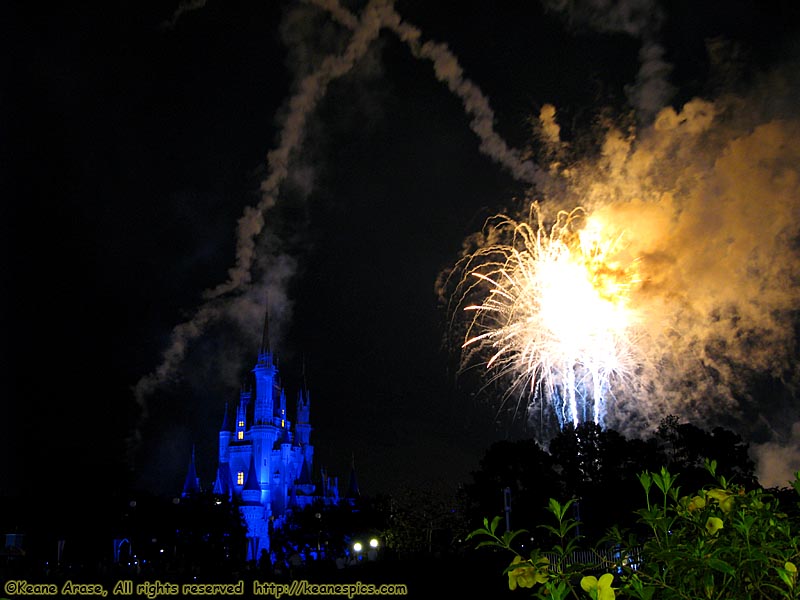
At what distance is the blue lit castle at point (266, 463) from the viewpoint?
85938 millimetres

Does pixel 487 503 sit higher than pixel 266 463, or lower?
lower

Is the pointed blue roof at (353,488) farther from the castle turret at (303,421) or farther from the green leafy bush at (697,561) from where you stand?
the green leafy bush at (697,561)

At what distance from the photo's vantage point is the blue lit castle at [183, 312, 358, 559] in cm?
8594

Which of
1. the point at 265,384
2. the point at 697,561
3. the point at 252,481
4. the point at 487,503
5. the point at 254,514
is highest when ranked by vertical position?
the point at 265,384

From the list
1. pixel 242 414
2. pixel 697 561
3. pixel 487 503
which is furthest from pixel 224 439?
pixel 697 561

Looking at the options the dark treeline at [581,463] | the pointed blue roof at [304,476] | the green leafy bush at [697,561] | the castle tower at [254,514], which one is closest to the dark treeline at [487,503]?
the dark treeline at [581,463]

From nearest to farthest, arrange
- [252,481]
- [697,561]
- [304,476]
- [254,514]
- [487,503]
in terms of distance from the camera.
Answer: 1. [697,561]
2. [487,503]
3. [254,514]
4. [252,481]
5. [304,476]

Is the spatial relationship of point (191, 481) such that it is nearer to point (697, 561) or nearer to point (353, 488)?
point (353, 488)

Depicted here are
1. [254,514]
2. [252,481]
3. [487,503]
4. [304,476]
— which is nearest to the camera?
[487,503]

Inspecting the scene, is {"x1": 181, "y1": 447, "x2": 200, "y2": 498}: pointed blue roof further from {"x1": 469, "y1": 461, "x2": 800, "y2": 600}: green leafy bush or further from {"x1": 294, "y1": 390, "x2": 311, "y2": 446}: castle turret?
{"x1": 469, "y1": 461, "x2": 800, "y2": 600}: green leafy bush

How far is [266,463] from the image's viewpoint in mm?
90562

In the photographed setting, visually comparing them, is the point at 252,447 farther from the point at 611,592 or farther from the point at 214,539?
the point at 611,592

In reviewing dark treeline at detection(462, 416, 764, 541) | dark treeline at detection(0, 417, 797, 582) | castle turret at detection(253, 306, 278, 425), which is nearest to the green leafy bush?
dark treeline at detection(0, 417, 797, 582)

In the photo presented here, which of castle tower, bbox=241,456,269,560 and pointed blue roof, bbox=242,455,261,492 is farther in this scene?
pointed blue roof, bbox=242,455,261,492
